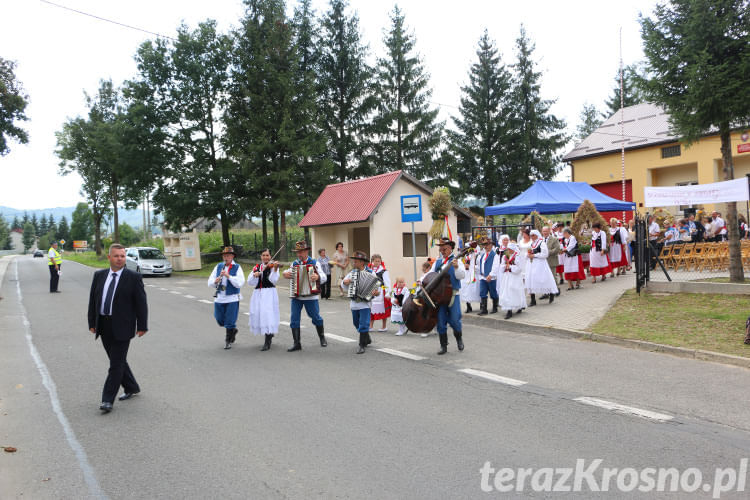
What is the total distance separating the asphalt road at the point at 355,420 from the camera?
14.0 feet

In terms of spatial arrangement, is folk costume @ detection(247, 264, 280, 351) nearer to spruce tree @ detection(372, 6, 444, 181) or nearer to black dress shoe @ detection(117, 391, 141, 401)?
black dress shoe @ detection(117, 391, 141, 401)

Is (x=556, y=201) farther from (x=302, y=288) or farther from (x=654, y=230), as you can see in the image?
(x=302, y=288)

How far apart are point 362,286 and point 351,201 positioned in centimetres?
1120

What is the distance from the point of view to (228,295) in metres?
9.82

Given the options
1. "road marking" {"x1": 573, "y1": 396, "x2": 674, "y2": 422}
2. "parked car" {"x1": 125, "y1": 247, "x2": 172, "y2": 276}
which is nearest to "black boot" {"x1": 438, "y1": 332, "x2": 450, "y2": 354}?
"road marking" {"x1": 573, "y1": 396, "x2": 674, "y2": 422}

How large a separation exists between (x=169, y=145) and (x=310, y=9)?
13.5 m

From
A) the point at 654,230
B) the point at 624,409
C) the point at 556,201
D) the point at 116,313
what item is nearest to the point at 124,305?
the point at 116,313

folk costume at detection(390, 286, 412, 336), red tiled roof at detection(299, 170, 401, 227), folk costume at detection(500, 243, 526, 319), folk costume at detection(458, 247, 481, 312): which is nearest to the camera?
folk costume at detection(390, 286, 412, 336)

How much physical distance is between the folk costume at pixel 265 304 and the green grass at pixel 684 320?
6.00 metres

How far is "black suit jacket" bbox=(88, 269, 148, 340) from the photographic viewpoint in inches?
248

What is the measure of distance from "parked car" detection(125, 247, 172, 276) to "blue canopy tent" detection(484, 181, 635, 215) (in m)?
18.6

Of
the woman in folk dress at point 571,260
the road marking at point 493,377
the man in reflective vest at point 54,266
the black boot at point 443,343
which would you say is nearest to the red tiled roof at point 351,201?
the woman in folk dress at point 571,260

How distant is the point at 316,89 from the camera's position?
3662cm

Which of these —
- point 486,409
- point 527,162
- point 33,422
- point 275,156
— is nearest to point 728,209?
point 486,409
